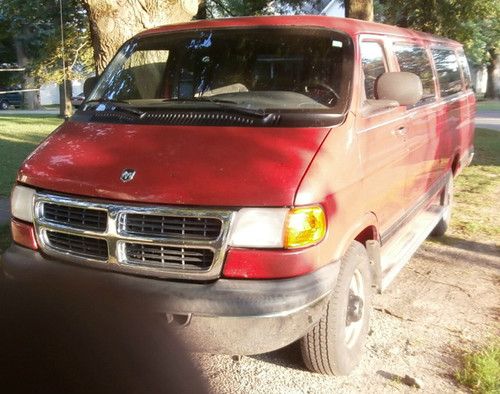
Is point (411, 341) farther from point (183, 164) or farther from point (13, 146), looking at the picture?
point (13, 146)

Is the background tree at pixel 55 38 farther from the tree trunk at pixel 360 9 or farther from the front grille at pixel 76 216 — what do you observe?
the front grille at pixel 76 216

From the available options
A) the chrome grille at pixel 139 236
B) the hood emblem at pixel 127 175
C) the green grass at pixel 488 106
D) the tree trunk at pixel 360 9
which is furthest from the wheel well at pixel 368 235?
the green grass at pixel 488 106

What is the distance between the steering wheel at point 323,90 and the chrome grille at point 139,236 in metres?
1.14

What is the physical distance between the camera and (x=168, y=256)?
2.74 metres

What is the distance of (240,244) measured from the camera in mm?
2621

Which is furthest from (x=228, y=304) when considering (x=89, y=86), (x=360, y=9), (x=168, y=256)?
(x=360, y=9)

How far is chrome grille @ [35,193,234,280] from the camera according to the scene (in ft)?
8.68

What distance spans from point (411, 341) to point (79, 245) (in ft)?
7.11

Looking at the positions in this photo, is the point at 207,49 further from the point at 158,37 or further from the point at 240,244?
the point at 240,244

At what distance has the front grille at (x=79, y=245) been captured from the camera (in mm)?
2896

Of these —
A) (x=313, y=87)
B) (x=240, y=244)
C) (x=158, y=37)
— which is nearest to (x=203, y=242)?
(x=240, y=244)

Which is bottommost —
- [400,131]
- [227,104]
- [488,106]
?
[488,106]

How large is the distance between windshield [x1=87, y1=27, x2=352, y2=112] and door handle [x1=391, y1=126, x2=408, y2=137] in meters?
0.65

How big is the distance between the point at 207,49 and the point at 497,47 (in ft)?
117
